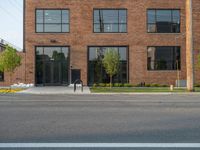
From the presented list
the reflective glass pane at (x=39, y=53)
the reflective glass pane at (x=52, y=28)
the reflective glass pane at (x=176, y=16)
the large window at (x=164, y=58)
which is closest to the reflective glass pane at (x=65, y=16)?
the reflective glass pane at (x=52, y=28)

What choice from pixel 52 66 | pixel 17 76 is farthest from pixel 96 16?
pixel 17 76

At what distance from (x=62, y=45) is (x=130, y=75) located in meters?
7.76

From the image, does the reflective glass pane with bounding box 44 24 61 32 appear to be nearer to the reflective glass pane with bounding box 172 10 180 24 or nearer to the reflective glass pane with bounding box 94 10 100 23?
the reflective glass pane with bounding box 94 10 100 23

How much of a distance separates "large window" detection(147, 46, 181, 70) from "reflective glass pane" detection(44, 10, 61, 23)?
32.9 feet

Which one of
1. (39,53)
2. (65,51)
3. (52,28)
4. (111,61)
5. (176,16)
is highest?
(176,16)

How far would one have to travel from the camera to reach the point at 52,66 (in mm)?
42656

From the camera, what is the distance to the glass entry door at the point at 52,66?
42406 mm

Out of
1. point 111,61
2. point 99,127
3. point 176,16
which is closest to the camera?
point 99,127

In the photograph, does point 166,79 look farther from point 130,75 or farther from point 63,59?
point 63,59

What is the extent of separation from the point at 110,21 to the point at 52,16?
6.06 metres

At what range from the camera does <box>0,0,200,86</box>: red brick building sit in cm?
4197

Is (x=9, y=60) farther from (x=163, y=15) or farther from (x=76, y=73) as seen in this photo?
(x=163, y=15)

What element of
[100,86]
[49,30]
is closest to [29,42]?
[49,30]

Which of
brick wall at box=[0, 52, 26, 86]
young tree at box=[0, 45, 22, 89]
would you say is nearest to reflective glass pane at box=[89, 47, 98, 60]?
brick wall at box=[0, 52, 26, 86]
